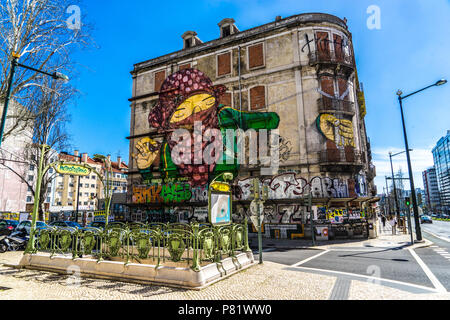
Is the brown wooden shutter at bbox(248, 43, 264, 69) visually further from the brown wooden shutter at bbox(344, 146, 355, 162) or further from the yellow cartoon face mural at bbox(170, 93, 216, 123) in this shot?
the brown wooden shutter at bbox(344, 146, 355, 162)

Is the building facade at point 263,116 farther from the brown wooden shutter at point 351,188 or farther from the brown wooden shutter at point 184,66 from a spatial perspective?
the brown wooden shutter at point 184,66

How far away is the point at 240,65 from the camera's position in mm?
26484

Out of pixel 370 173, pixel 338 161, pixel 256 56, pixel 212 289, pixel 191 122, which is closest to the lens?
pixel 212 289

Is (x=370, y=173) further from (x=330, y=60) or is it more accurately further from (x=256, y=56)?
(x=256, y=56)

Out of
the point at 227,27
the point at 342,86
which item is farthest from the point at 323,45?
the point at 227,27

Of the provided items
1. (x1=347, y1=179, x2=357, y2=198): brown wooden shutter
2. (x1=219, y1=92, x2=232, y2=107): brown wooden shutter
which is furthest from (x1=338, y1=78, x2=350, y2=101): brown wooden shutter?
(x1=219, y1=92, x2=232, y2=107): brown wooden shutter

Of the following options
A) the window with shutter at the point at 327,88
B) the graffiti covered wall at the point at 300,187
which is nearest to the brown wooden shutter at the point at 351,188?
the graffiti covered wall at the point at 300,187

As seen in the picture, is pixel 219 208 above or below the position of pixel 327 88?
below

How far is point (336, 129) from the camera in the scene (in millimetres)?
22016

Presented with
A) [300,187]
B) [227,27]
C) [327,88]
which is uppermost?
[227,27]

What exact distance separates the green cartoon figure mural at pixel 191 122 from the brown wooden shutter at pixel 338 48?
750 cm

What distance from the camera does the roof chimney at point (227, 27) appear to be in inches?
1137

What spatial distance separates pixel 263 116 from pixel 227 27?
12008 mm
